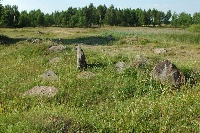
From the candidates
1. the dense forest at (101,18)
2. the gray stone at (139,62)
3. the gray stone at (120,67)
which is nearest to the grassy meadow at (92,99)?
the gray stone at (139,62)

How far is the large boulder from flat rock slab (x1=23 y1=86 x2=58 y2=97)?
14.8ft

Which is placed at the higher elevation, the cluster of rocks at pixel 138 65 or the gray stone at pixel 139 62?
the gray stone at pixel 139 62

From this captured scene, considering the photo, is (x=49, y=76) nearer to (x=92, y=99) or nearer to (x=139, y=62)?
(x=92, y=99)

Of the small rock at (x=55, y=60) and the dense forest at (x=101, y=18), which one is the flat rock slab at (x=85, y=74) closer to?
the small rock at (x=55, y=60)

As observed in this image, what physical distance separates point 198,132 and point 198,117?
106 cm

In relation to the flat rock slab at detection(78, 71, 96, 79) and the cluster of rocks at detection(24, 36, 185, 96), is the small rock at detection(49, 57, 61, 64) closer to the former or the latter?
the cluster of rocks at detection(24, 36, 185, 96)

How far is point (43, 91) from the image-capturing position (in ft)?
40.2

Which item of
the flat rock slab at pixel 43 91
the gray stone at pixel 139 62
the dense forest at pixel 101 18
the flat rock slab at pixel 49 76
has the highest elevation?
the dense forest at pixel 101 18

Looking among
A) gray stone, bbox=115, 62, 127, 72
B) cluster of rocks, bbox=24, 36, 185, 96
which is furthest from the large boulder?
gray stone, bbox=115, 62, 127, 72

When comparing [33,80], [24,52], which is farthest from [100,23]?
[33,80]

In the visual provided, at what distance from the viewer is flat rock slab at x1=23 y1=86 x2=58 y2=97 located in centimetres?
1192

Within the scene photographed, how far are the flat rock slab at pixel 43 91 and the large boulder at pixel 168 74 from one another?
4.50m

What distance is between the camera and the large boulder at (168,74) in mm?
12766

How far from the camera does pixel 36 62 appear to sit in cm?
1783
